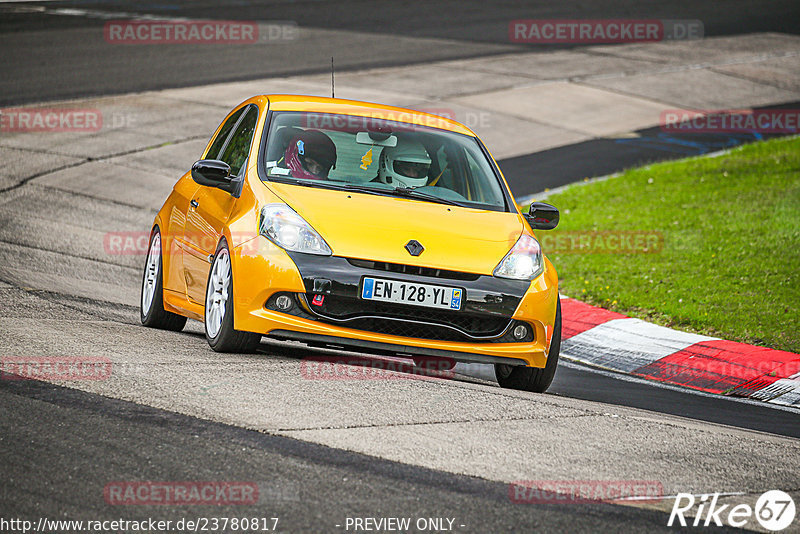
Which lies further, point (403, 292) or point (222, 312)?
point (222, 312)

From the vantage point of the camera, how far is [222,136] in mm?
8484

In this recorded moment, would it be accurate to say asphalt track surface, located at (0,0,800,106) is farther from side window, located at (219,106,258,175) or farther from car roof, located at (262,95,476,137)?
car roof, located at (262,95,476,137)

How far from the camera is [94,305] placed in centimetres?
892

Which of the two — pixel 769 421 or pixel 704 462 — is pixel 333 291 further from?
pixel 769 421

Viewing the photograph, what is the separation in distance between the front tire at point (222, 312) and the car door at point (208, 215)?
0.18m

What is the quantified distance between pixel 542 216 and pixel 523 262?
2.83 feet

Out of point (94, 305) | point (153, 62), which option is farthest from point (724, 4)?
point (94, 305)

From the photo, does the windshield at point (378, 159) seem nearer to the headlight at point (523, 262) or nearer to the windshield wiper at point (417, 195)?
the windshield wiper at point (417, 195)

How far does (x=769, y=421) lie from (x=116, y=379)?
161 inches

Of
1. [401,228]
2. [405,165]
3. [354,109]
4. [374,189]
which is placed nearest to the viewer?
[401,228]

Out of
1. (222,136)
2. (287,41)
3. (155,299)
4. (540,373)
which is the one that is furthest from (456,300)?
(287,41)

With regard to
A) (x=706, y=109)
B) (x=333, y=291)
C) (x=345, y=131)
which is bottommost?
(x=706, y=109)

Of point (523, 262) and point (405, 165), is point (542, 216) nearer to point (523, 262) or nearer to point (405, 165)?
point (523, 262)

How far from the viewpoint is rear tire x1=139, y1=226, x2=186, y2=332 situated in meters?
8.12
